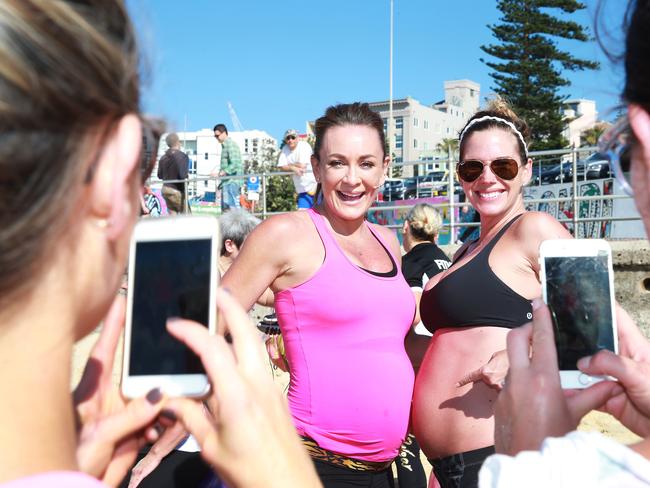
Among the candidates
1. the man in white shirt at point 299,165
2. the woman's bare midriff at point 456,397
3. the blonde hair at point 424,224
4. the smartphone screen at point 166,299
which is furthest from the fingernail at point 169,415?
the man in white shirt at point 299,165

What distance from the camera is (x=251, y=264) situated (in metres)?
2.96

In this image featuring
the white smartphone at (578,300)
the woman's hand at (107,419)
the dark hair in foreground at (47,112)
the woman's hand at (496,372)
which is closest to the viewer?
the dark hair in foreground at (47,112)

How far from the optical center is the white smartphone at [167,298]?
135 centimetres

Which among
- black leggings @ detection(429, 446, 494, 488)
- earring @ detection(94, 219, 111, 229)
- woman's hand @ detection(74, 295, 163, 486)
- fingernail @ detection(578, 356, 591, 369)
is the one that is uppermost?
earring @ detection(94, 219, 111, 229)

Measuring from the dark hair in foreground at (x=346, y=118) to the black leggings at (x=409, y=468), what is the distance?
174cm

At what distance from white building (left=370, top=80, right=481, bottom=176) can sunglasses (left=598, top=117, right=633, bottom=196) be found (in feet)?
288

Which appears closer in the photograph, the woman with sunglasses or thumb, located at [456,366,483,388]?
thumb, located at [456,366,483,388]

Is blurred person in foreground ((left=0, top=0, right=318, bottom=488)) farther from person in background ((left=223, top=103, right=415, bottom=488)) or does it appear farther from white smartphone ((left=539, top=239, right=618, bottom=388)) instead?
person in background ((left=223, top=103, right=415, bottom=488))

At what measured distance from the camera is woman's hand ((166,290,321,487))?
1.09m

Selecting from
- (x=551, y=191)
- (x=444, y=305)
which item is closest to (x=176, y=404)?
(x=444, y=305)

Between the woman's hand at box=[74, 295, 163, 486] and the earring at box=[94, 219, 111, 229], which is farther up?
the earring at box=[94, 219, 111, 229]

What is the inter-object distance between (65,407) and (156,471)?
2013 millimetres

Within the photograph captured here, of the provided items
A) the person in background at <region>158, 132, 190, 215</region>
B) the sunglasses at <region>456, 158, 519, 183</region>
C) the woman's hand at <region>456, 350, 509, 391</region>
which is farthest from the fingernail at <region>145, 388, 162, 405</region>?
the person in background at <region>158, 132, 190, 215</region>

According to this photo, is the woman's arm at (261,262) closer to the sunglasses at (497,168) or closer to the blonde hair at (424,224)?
the sunglasses at (497,168)
